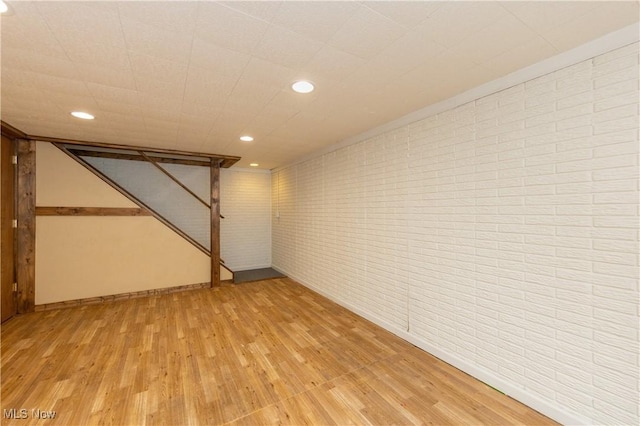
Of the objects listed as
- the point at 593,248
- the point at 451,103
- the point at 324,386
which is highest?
the point at 451,103

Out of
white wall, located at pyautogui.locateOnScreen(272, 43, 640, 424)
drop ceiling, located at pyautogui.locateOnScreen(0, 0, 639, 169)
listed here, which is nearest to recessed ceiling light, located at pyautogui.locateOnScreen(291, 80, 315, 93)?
drop ceiling, located at pyautogui.locateOnScreen(0, 0, 639, 169)

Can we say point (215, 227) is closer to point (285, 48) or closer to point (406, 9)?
point (285, 48)

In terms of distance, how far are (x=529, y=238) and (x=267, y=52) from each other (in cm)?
230

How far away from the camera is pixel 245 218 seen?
6312 millimetres

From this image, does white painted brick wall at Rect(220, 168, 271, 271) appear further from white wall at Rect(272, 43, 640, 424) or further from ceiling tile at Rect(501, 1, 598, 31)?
ceiling tile at Rect(501, 1, 598, 31)

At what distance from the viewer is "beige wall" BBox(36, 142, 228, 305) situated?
3807mm

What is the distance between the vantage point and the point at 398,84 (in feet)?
7.06

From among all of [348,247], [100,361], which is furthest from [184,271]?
[348,247]

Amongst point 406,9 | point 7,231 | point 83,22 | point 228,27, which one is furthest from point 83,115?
point 406,9

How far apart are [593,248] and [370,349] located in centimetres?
202

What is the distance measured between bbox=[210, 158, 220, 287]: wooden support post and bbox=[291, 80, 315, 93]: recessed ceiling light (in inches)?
132

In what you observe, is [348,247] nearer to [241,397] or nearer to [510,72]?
[241,397]

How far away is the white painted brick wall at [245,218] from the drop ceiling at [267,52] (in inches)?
129

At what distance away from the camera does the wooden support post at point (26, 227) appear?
11.9 feet
